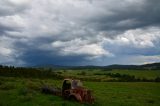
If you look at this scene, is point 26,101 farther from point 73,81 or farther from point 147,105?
point 147,105

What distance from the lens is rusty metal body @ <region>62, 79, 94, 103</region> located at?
1052 inches

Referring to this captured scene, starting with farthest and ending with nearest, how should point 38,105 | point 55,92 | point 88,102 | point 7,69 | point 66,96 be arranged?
point 7,69
point 55,92
point 66,96
point 88,102
point 38,105

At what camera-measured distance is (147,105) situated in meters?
28.2

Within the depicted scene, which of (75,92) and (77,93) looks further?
(75,92)

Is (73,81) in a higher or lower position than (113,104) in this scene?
higher

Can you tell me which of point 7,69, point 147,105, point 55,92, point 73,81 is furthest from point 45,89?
point 7,69

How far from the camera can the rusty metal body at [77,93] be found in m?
26.7

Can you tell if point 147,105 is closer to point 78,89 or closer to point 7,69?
point 78,89

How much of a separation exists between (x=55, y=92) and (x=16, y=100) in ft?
18.2

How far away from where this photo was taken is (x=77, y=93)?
89.7 feet

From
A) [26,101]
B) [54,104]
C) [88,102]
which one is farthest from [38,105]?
[88,102]

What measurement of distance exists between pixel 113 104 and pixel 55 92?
6.92m

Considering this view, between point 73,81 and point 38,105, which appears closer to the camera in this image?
point 38,105

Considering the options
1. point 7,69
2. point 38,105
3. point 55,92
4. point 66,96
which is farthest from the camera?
point 7,69
